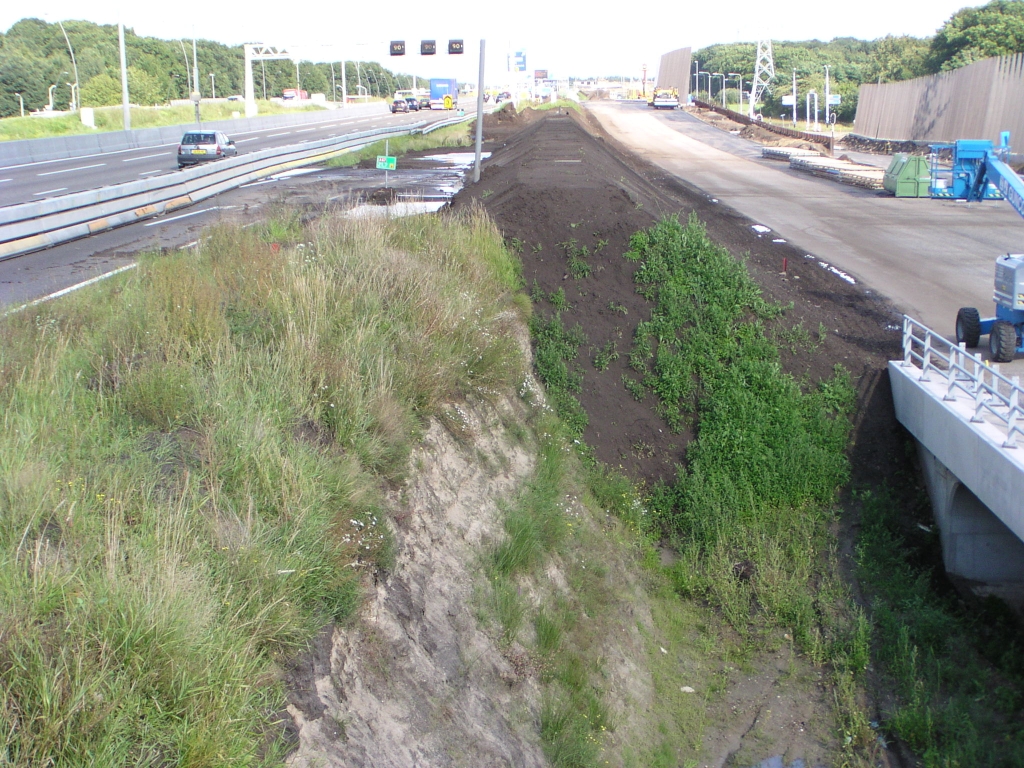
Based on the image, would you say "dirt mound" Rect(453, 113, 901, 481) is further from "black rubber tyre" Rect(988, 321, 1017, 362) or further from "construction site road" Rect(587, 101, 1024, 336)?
"black rubber tyre" Rect(988, 321, 1017, 362)

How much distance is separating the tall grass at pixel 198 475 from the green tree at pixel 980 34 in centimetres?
6829

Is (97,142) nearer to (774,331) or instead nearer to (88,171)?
(88,171)

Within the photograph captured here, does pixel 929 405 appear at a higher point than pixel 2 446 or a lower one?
lower

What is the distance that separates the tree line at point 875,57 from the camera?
64625mm

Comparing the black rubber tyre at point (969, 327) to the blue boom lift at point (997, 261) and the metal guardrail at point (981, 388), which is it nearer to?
the blue boom lift at point (997, 261)

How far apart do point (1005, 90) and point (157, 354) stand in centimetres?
4543

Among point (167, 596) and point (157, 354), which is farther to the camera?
point (157, 354)

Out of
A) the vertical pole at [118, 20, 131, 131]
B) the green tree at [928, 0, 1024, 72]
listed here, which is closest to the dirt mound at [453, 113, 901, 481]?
the vertical pole at [118, 20, 131, 131]

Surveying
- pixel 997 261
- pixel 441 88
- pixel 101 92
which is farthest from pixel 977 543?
pixel 441 88

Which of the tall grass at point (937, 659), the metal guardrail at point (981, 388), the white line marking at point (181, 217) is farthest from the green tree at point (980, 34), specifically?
the tall grass at point (937, 659)

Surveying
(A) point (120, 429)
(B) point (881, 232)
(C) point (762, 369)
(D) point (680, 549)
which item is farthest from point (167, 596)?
(B) point (881, 232)

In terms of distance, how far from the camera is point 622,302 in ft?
48.1

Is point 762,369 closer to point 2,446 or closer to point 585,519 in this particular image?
point 585,519

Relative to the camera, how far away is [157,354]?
278 inches
